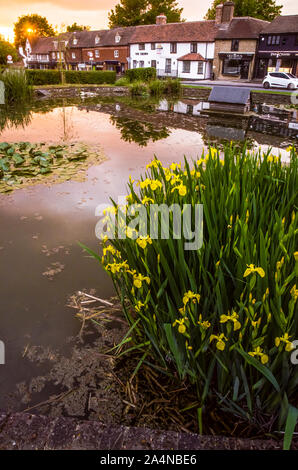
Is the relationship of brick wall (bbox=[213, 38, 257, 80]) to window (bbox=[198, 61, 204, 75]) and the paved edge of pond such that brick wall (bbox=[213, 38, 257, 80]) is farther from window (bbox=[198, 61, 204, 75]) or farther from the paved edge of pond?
the paved edge of pond

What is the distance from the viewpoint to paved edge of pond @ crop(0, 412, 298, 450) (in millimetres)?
1555

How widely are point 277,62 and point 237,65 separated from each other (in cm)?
531

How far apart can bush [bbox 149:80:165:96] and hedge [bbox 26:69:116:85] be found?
9.32 meters

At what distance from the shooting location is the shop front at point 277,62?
42.1 meters

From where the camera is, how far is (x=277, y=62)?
142ft

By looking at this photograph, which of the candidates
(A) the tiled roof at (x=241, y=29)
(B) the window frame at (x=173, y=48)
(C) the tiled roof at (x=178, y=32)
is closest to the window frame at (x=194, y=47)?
(C) the tiled roof at (x=178, y=32)

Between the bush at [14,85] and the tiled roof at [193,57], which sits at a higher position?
the tiled roof at [193,57]

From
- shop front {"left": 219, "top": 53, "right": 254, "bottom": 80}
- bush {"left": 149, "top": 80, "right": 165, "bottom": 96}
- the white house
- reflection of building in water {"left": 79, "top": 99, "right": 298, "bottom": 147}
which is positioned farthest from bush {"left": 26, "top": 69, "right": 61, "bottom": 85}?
shop front {"left": 219, "top": 53, "right": 254, "bottom": 80}

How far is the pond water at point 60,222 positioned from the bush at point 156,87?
1253 cm

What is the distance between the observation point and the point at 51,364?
239cm

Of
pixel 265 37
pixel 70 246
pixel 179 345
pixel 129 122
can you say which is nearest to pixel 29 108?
pixel 129 122

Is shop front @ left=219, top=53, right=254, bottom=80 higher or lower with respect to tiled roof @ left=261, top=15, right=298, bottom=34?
lower

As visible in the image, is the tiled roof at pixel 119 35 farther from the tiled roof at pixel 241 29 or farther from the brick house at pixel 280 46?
the brick house at pixel 280 46
